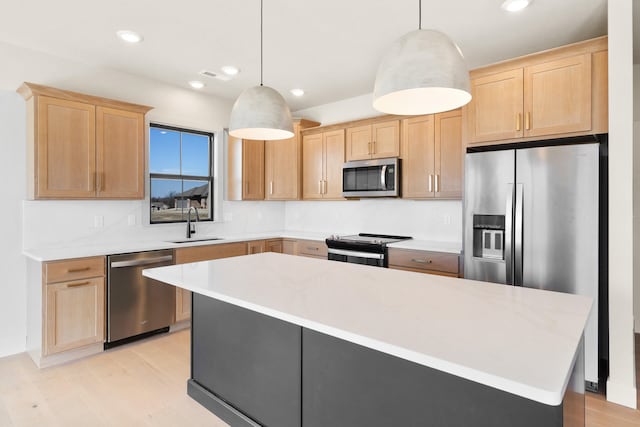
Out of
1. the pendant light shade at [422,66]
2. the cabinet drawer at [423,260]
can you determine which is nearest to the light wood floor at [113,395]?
the cabinet drawer at [423,260]

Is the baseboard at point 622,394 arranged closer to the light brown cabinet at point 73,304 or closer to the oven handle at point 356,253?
the oven handle at point 356,253

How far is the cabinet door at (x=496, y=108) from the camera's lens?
2.82m

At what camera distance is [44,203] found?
333 cm

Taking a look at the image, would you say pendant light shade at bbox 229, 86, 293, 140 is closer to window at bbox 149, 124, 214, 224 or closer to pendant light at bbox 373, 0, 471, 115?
pendant light at bbox 373, 0, 471, 115

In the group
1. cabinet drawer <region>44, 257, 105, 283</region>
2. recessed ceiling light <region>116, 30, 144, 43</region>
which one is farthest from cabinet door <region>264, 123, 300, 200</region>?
cabinet drawer <region>44, 257, 105, 283</region>

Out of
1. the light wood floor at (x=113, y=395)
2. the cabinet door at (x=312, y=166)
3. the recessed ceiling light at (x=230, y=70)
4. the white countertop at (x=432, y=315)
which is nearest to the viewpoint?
the white countertop at (x=432, y=315)

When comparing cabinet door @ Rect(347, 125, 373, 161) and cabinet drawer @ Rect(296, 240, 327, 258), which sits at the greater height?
cabinet door @ Rect(347, 125, 373, 161)

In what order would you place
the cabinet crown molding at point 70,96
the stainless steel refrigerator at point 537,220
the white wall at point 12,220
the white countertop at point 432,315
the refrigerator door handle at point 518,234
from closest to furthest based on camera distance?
the white countertop at point 432,315
the stainless steel refrigerator at point 537,220
the refrigerator door handle at point 518,234
the cabinet crown molding at point 70,96
the white wall at point 12,220

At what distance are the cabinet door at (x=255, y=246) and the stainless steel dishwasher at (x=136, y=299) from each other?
96cm

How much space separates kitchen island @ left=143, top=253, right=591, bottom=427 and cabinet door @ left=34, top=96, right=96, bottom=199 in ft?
5.69

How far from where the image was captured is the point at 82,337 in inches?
121

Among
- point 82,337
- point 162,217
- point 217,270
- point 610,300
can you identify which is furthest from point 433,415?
point 162,217

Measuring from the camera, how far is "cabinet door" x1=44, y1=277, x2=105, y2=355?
9.57 ft

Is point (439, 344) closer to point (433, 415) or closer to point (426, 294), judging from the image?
point (433, 415)
